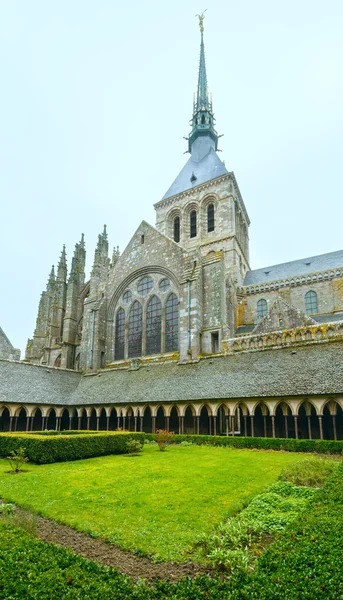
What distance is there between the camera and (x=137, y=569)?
17.6ft

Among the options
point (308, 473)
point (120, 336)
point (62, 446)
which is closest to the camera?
point (308, 473)

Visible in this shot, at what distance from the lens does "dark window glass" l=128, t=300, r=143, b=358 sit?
33.9 meters

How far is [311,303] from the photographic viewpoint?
34.2 metres

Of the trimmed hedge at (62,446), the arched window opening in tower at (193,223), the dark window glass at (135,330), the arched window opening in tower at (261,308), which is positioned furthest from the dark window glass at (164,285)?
the trimmed hedge at (62,446)

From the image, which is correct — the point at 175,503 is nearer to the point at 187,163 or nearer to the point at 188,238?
the point at 188,238

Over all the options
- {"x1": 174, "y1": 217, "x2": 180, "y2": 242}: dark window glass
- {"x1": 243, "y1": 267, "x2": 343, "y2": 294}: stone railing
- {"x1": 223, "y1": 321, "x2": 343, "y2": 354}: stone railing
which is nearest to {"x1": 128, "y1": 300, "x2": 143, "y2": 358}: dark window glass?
{"x1": 223, "y1": 321, "x2": 343, "y2": 354}: stone railing

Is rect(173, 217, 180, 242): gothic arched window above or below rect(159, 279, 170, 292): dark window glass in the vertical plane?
above

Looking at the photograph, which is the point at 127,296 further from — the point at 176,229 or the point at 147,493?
the point at 147,493

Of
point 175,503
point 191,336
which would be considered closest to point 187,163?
point 191,336

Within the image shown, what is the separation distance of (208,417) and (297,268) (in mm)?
20314

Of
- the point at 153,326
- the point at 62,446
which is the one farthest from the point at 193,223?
the point at 62,446

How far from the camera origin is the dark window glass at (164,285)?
33.2m

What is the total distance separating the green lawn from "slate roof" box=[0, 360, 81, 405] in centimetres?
1262

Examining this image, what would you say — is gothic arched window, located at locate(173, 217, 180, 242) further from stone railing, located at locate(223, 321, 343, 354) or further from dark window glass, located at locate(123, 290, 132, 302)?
stone railing, located at locate(223, 321, 343, 354)
